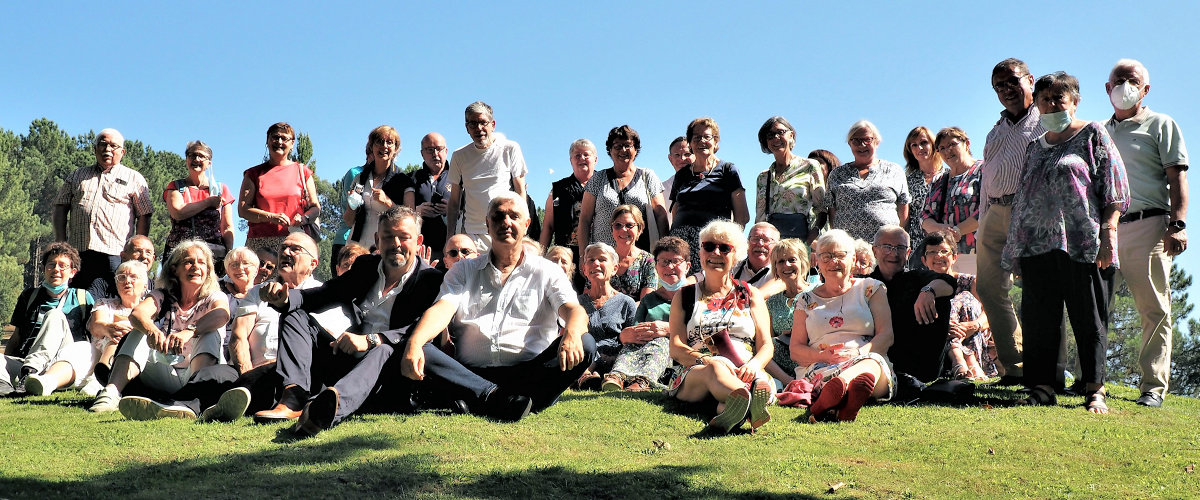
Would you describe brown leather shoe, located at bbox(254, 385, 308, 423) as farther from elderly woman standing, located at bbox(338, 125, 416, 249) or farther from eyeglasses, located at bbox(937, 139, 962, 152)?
eyeglasses, located at bbox(937, 139, 962, 152)

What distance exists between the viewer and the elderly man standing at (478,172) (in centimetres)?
946

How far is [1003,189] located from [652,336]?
9.09 ft

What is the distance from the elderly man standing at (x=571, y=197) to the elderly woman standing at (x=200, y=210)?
10.3ft

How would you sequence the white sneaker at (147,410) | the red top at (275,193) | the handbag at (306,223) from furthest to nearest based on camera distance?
the handbag at (306,223)
the red top at (275,193)
the white sneaker at (147,410)

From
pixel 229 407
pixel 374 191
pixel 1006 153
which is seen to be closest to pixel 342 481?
pixel 229 407

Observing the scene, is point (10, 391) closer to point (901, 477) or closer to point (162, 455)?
point (162, 455)

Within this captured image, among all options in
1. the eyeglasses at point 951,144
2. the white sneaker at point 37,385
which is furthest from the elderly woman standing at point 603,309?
the white sneaker at point 37,385

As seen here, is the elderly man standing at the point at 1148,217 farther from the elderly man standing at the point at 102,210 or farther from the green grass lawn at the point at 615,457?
the elderly man standing at the point at 102,210

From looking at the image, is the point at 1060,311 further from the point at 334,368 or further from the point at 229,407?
the point at 229,407

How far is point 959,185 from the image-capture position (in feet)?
28.3

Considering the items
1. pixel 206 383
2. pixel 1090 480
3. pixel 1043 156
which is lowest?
pixel 1090 480

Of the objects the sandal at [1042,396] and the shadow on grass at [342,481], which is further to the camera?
the sandal at [1042,396]

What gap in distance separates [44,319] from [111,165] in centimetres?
237

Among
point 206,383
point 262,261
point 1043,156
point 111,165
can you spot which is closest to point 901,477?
point 1043,156
